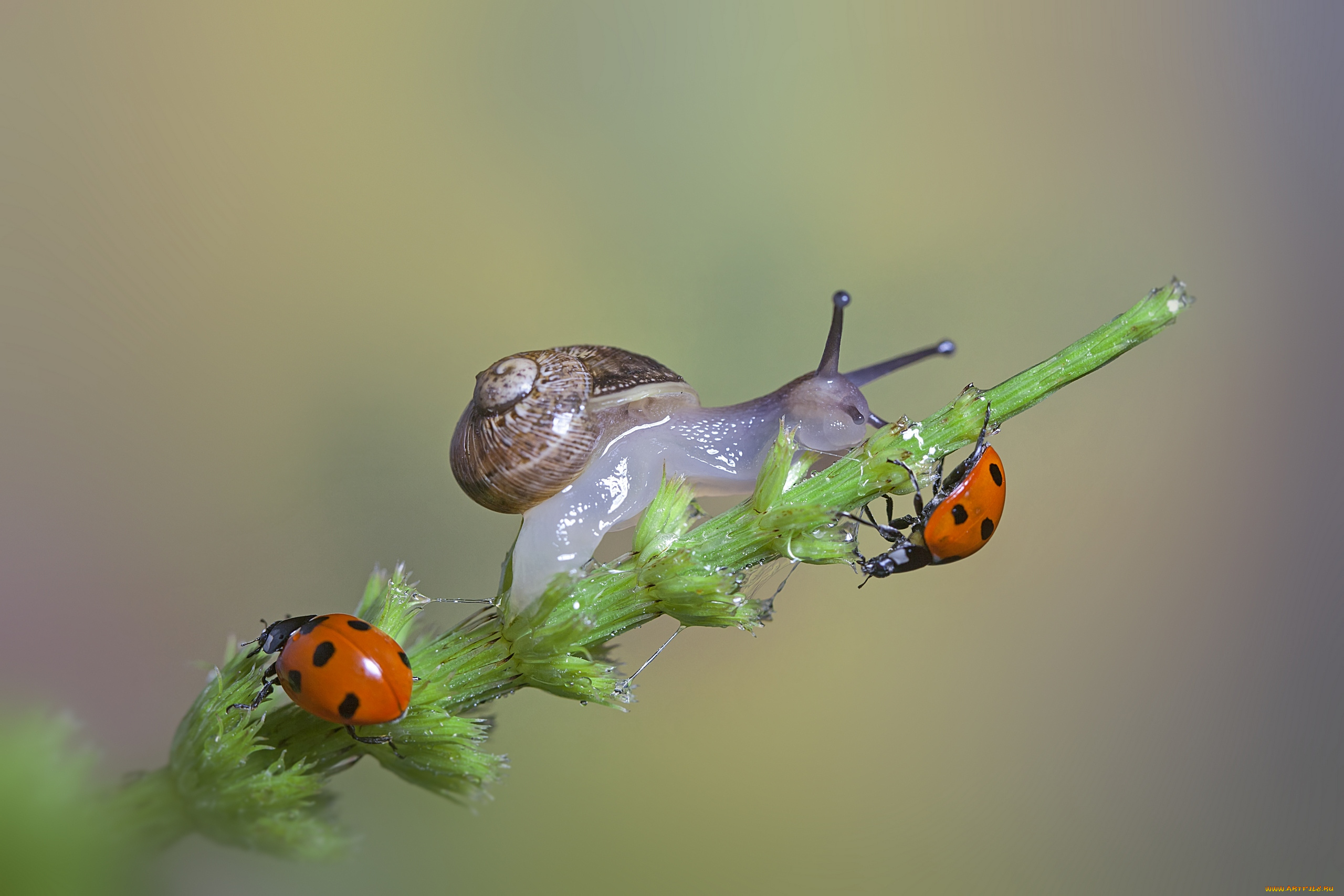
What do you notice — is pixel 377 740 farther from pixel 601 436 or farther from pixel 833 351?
pixel 833 351

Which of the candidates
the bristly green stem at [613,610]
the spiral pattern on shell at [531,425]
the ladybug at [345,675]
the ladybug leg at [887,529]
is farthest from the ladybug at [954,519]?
the ladybug at [345,675]

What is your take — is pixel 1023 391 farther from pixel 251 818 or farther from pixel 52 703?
pixel 52 703

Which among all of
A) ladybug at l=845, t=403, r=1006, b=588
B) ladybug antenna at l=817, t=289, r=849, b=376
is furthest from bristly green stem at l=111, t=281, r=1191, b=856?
ladybug antenna at l=817, t=289, r=849, b=376

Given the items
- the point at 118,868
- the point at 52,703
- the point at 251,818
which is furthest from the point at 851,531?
the point at 52,703

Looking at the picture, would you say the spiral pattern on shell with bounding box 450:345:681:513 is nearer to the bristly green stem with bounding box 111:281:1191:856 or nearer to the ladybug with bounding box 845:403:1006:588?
the bristly green stem with bounding box 111:281:1191:856

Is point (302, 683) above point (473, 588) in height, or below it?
below

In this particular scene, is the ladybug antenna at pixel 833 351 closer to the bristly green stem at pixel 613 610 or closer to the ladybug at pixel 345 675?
the bristly green stem at pixel 613 610
